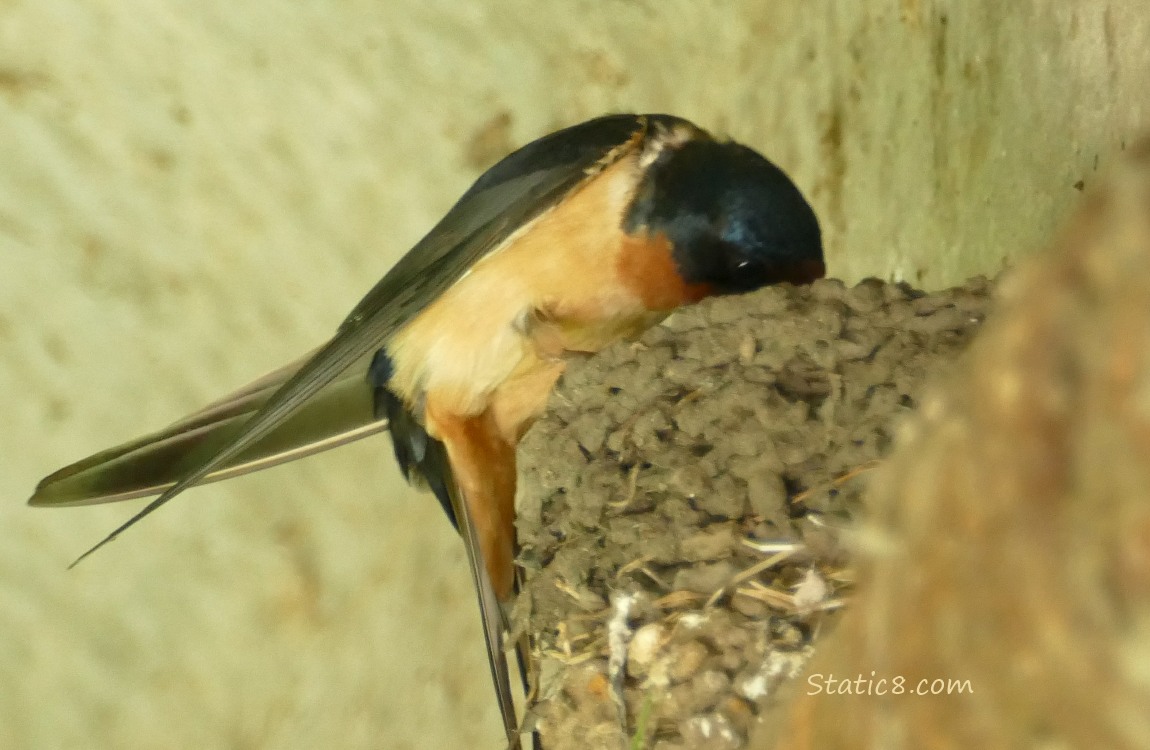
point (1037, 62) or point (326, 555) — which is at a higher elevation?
point (1037, 62)

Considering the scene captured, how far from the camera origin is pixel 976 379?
1.64 feet

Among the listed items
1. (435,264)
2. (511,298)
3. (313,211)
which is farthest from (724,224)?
(313,211)

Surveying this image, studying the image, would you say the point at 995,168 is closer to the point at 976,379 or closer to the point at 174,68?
the point at 174,68

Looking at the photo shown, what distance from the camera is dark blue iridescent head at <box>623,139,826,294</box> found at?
5.49ft

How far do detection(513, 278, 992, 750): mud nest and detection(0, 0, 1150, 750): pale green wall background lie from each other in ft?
2.54

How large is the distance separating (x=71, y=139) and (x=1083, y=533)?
2125 mm

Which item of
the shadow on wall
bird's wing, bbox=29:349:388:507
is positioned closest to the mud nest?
bird's wing, bbox=29:349:388:507

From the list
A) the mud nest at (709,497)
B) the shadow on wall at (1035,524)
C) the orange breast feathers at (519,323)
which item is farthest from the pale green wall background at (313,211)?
the shadow on wall at (1035,524)

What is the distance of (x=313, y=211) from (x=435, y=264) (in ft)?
2.40

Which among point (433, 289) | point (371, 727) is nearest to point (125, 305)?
point (433, 289)

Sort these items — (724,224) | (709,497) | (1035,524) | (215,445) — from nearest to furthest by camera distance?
(1035,524) < (709,497) < (724,224) < (215,445)

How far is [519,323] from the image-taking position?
1.71 meters

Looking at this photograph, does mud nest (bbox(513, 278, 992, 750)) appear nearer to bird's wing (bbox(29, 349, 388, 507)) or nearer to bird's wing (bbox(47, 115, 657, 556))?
bird's wing (bbox(47, 115, 657, 556))

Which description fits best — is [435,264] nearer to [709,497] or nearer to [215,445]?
[215,445]
